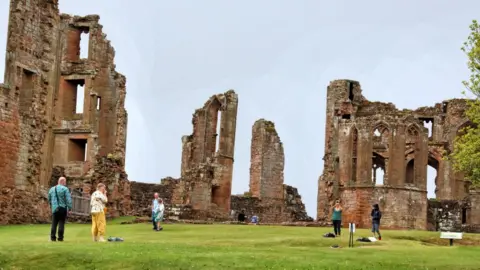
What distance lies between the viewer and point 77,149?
61438mm

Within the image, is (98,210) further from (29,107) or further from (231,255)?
(29,107)

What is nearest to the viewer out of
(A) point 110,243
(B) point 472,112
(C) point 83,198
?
(A) point 110,243

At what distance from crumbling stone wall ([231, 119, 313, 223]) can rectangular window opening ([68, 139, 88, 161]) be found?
33.1 ft

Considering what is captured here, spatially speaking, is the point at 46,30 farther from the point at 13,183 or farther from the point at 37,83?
the point at 13,183

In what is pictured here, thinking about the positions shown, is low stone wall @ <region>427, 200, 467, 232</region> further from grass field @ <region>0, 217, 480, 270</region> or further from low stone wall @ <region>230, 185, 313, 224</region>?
grass field @ <region>0, 217, 480, 270</region>

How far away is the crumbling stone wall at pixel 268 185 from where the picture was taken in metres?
66.1

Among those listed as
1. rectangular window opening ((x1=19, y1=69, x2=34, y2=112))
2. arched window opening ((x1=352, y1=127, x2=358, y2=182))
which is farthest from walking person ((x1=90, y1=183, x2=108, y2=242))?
arched window opening ((x1=352, y1=127, x2=358, y2=182))

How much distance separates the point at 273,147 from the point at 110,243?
4176cm

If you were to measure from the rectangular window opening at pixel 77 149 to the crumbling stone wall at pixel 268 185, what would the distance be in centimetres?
1008

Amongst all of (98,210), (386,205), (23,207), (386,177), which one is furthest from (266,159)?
(98,210)

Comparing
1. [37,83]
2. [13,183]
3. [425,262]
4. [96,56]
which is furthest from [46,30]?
[425,262]

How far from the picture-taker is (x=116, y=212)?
52375 mm

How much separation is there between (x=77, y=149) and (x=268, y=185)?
1315cm

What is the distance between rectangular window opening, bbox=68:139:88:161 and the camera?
6078cm
